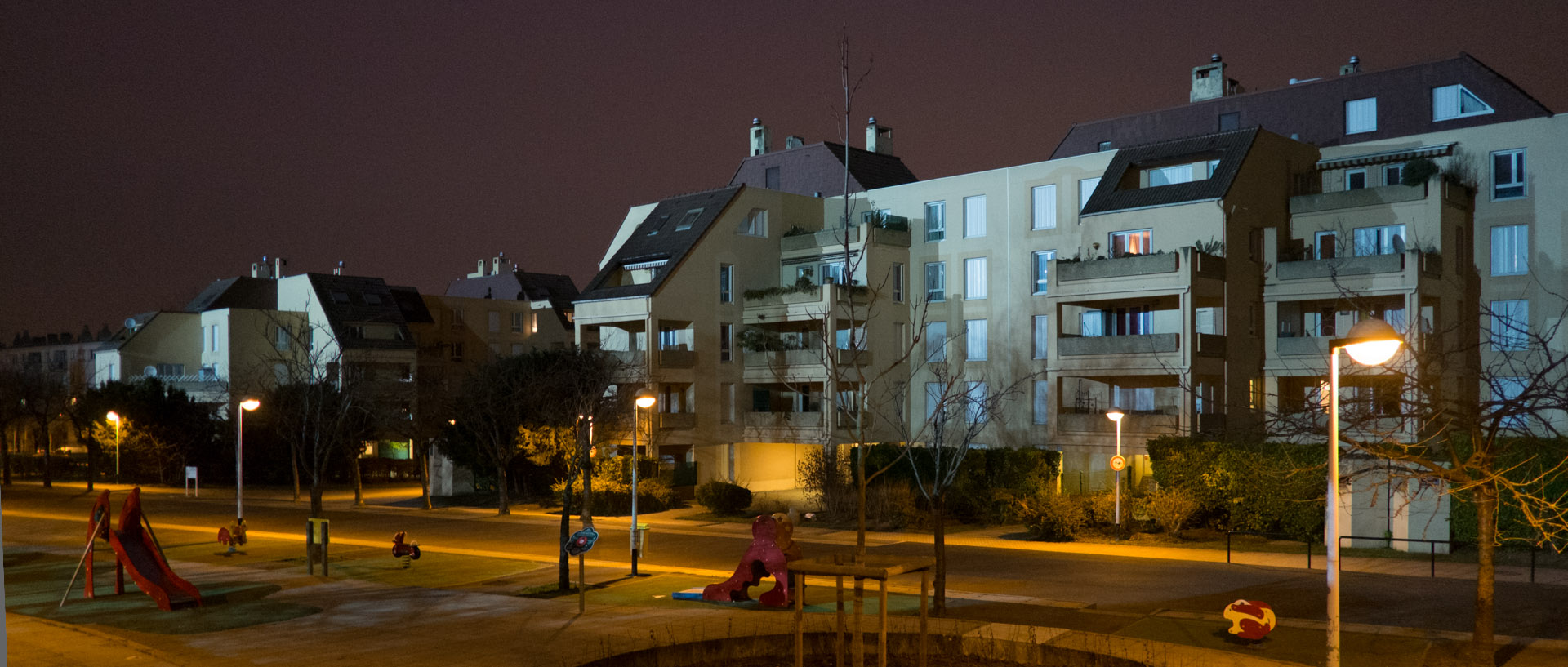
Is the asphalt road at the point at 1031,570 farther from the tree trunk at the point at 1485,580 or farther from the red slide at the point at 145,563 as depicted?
the red slide at the point at 145,563

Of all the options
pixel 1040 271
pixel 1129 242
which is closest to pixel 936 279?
pixel 1040 271

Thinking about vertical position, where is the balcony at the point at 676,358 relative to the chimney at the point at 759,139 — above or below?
below

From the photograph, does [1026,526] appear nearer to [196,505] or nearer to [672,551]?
[672,551]

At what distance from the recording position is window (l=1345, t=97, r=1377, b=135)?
149 feet

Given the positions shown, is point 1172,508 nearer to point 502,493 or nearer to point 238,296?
point 502,493

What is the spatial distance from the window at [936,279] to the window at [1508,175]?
19437 millimetres

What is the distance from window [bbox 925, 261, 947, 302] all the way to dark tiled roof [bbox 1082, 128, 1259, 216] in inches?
299

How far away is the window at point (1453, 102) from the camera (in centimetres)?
4316

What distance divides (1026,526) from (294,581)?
19.5m

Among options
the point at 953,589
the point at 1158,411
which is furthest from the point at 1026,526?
the point at 953,589

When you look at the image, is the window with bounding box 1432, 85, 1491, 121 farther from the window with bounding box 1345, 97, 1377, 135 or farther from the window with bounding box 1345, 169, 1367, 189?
the window with bounding box 1345, 169, 1367, 189

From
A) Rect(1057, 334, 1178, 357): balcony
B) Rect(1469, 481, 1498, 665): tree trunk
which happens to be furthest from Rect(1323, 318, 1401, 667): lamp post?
Rect(1057, 334, 1178, 357): balcony

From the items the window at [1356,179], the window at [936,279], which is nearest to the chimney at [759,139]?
the window at [936,279]

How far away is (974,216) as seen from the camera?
4550 cm
